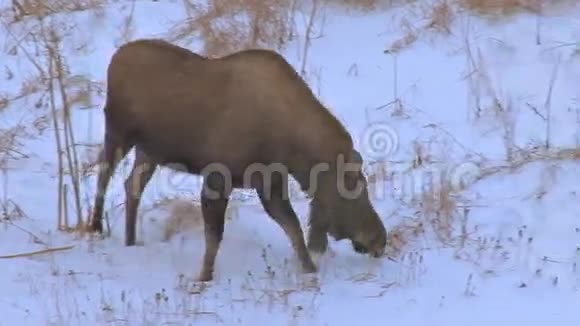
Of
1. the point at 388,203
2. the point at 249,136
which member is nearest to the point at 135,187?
the point at 249,136

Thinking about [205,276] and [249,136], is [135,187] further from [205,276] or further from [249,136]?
[249,136]

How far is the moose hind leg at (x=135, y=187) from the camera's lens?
714 cm

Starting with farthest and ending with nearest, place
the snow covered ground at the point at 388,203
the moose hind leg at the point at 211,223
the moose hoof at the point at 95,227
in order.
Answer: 1. the moose hoof at the point at 95,227
2. the moose hind leg at the point at 211,223
3. the snow covered ground at the point at 388,203

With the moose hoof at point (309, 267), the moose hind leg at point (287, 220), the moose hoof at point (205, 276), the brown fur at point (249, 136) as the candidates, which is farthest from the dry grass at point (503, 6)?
the moose hoof at point (205, 276)

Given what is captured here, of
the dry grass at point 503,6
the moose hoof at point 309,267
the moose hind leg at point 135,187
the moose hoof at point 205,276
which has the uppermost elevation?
the dry grass at point 503,6

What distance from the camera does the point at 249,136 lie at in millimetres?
6234

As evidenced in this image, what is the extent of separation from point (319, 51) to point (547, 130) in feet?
8.14

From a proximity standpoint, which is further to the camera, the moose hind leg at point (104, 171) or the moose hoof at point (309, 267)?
the moose hind leg at point (104, 171)

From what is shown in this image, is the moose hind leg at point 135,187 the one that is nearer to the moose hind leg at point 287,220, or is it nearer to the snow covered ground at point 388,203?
the snow covered ground at point 388,203

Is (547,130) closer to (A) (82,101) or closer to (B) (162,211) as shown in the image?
(B) (162,211)

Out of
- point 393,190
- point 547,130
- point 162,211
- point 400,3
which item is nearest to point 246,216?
point 162,211

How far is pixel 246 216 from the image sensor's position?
7531 mm

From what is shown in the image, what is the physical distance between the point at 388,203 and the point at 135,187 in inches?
64.4

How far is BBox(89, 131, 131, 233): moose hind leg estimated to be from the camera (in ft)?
23.1
